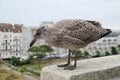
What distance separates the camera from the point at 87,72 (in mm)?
2367

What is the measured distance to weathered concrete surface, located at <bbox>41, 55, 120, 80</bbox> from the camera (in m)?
2.32

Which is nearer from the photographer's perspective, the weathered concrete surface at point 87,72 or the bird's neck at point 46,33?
the weathered concrete surface at point 87,72

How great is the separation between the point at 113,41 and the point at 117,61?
3611cm

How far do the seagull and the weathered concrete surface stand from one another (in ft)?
0.31

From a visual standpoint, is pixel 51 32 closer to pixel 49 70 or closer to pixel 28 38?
pixel 49 70

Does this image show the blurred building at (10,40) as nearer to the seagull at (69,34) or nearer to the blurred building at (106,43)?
the blurred building at (106,43)

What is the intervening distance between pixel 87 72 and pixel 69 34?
1.20 feet

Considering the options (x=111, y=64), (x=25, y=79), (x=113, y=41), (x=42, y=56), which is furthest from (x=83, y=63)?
(x=113, y=41)

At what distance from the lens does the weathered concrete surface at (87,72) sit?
91.2 inches

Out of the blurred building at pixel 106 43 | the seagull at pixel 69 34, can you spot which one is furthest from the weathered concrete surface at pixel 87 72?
the blurred building at pixel 106 43

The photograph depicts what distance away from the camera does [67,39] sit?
248 cm

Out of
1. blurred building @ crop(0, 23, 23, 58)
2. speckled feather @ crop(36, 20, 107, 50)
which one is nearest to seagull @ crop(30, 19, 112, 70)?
speckled feather @ crop(36, 20, 107, 50)

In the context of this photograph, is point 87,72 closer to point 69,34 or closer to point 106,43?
point 69,34

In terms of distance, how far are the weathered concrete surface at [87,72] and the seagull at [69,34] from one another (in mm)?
96
